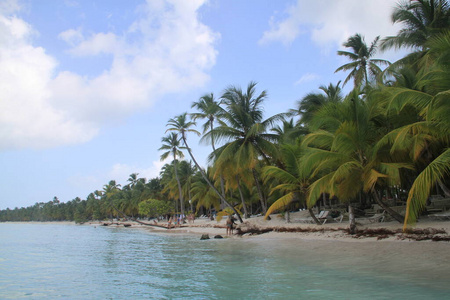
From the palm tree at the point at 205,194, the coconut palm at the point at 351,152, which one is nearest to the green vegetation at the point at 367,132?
the coconut palm at the point at 351,152

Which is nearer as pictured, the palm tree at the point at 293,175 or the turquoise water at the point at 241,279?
the turquoise water at the point at 241,279

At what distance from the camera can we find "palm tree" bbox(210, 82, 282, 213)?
70.2 ft

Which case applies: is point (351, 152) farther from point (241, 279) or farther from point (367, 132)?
point (241, 279)

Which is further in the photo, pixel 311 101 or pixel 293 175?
pixel 311 101

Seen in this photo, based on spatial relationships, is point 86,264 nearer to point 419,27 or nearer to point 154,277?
point 154,277

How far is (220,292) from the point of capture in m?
6.16

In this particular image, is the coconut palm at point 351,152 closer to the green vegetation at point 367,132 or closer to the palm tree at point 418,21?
the green vegetation at point 367,132

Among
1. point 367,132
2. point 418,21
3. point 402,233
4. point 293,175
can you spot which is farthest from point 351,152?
point 418,21

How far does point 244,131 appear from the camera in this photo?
22594mm

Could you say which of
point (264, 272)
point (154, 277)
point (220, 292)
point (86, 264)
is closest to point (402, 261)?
point (264, 272)

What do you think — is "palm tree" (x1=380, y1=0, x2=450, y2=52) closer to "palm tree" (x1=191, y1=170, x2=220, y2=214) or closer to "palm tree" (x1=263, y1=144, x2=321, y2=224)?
"palm tree" (x1=263, y1=144, x2=321, y2=224)

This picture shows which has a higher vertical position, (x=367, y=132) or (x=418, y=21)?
(x=418, y=21)

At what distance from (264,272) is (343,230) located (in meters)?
7.74

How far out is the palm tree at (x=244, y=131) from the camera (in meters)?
21.4
